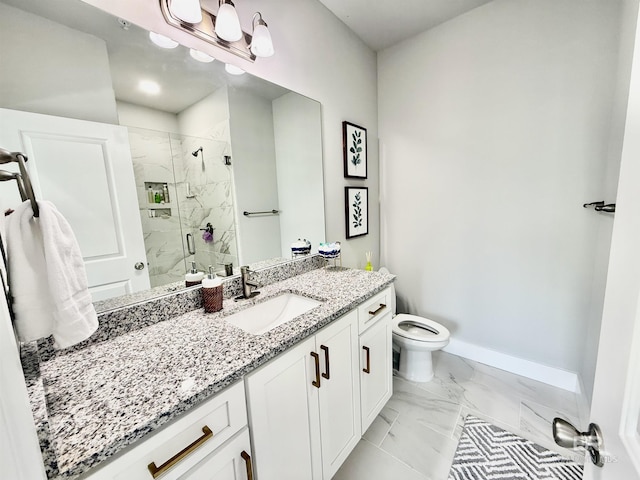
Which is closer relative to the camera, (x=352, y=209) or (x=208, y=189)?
(x=208, y=189)

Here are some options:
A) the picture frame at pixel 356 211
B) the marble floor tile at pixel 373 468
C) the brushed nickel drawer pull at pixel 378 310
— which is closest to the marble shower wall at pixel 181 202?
the brushed nickel drawer pull at pixel 378 310

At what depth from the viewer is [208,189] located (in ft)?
4.15

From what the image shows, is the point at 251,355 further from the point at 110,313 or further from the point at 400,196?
the point at 400,196

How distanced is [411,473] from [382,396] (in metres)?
0.34

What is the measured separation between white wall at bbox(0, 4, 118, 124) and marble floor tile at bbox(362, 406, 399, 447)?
77.0 inches

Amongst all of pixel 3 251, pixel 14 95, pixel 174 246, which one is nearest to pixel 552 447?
pixel 174 246

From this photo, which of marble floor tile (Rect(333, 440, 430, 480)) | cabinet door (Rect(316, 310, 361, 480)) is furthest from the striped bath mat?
cabinet door (Rect(316, 310, 361, 480))

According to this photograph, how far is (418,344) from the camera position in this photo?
Answer: 1.79m

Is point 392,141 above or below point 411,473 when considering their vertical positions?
above

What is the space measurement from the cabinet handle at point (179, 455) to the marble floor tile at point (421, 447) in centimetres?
116

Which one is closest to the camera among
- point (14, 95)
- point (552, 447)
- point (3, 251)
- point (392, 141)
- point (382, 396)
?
point (3, 251)

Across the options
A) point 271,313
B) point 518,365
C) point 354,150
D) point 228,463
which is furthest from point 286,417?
point 518,365

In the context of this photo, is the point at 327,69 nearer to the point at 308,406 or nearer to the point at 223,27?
the point at 223,27

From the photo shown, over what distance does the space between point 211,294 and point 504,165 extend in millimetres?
2027
